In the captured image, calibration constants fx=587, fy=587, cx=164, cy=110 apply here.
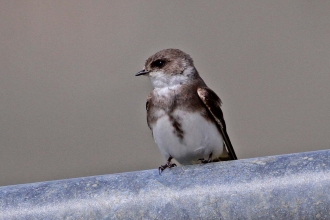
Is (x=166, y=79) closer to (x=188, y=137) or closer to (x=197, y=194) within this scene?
(x=188, y=137)

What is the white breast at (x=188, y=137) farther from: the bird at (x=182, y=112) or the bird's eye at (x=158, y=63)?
the bird's eye at (x=158, y=63)

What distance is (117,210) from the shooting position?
2.72 ft

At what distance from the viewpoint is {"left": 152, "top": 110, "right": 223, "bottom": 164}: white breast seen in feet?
5.20

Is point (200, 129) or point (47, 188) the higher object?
point (47, 188)

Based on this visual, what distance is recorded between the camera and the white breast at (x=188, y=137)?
5.20ft

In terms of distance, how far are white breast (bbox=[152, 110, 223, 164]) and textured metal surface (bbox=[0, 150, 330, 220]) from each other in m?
0.69

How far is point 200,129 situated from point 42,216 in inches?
33.1

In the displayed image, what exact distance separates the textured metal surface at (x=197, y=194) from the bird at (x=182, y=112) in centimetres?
70

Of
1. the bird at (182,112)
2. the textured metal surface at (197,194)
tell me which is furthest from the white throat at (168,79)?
the textured metal surface at (197,194)

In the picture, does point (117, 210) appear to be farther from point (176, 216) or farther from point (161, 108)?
point (161, 108)

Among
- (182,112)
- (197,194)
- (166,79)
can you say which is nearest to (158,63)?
(166,79)

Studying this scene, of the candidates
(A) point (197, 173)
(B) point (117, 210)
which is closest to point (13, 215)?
(B) point (117, 210)

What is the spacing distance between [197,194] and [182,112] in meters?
0.75

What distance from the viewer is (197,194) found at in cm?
83
